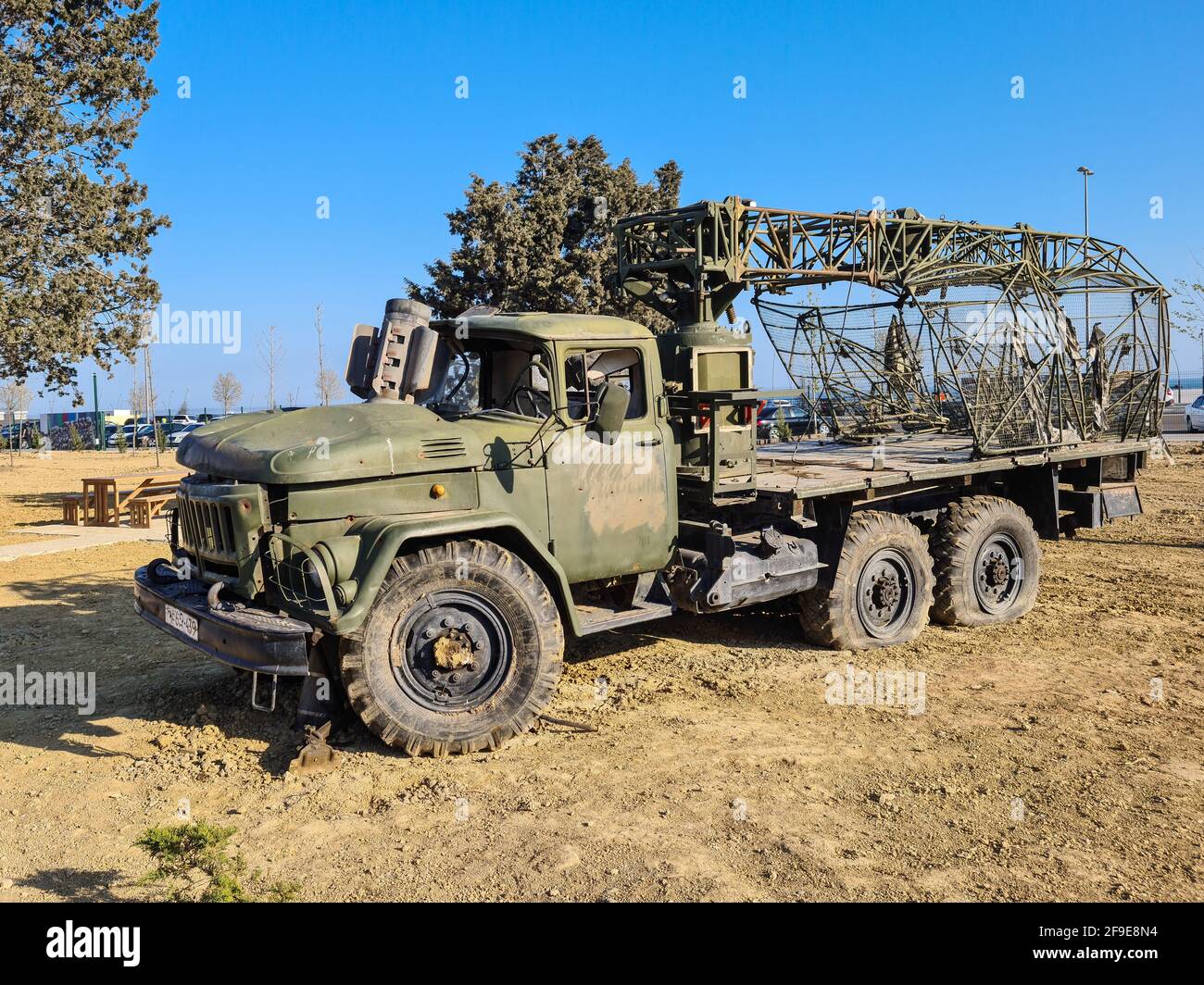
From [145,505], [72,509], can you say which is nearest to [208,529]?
[145,505]

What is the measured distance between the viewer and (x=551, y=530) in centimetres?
618

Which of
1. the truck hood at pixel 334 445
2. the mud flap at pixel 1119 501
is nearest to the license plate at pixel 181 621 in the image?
the truck hood at pixel 334 445

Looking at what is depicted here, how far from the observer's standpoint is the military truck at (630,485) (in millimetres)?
5461

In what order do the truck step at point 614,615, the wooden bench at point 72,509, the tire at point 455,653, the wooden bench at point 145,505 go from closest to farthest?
the tire at point 455,653 → the truck step at point 614,615 → the wooden bench at point 145,505 → the wooden bench at point 72,509

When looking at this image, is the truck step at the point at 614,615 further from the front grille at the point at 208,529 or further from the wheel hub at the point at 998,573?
the wheel hub at the point at 998,573

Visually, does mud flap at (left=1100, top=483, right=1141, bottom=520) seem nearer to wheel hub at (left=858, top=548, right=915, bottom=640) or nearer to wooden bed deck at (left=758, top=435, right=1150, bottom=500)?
wooden bed deck at (left=758, top=435, right=1150, bottom=500)

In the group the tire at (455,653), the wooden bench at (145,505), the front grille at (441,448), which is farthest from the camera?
the wooden bench at (145,505)

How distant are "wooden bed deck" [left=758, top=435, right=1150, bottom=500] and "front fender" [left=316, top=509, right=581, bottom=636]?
211 cm

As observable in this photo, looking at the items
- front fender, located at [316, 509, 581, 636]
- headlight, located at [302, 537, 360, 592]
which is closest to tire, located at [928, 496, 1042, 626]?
front fender, located at [316, 509, 581, 636]

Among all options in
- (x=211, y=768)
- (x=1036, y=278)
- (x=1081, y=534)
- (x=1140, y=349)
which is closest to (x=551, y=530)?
(x=211, y=768)

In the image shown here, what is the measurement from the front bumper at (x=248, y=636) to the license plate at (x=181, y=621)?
16 millimetres

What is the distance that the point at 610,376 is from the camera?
6.72m

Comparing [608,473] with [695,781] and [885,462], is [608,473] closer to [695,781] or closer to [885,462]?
[695,781]
